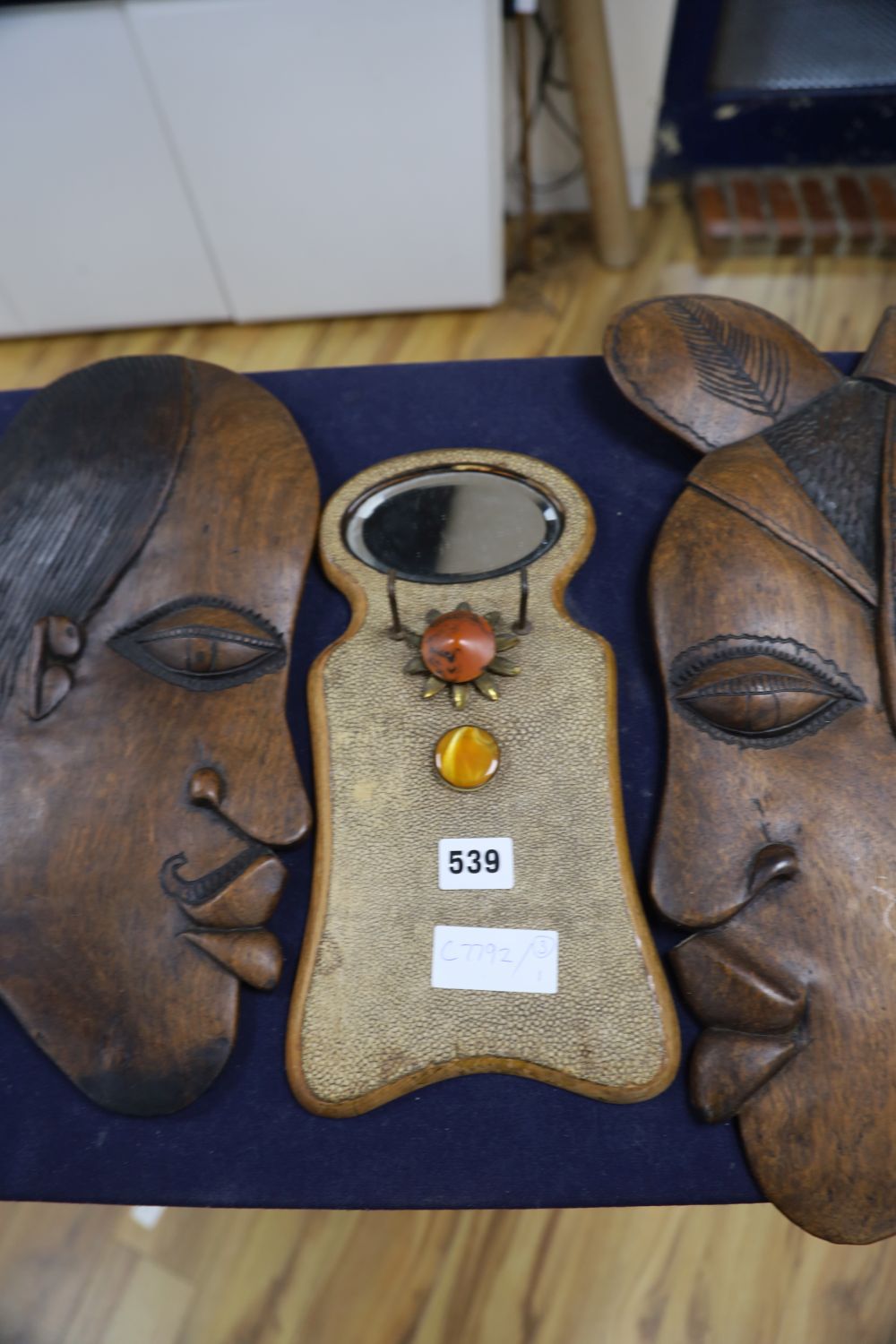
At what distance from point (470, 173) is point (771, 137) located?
0.99m

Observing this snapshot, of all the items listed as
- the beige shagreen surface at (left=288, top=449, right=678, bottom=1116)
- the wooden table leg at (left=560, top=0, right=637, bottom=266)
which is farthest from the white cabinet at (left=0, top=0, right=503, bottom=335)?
the beige shagreen surface at (left=288, top=449, right=678, bottom=1116)

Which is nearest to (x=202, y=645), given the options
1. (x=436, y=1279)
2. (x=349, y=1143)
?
(x=349, y=1143)

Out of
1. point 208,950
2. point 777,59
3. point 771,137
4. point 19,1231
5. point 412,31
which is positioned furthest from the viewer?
point 771,137

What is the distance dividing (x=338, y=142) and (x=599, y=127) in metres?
→ 0.66

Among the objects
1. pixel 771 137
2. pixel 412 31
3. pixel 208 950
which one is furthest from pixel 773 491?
pixel 771 137

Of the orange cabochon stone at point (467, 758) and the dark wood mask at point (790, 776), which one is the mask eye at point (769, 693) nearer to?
the dark wood mask at point (790, 776)

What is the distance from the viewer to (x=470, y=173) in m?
2.13

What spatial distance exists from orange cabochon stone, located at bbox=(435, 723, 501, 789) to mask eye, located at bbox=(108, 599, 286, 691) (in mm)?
235

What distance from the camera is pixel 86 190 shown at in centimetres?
218

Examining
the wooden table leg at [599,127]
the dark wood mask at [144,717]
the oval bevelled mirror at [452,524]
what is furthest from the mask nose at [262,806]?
the wooden table leg at [599,127]

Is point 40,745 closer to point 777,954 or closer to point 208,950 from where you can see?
point 208,950

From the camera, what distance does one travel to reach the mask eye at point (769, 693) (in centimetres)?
98

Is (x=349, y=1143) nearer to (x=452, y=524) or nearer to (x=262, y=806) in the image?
(x=262, y=806)

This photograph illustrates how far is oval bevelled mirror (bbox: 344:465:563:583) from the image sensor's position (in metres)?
1.19
